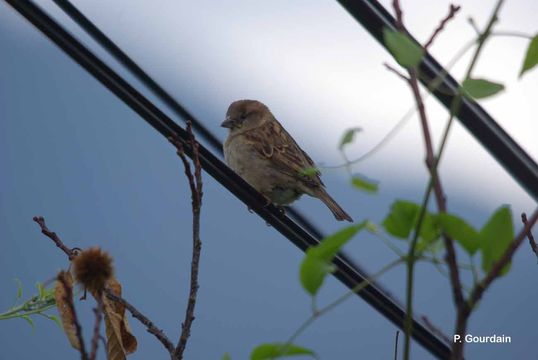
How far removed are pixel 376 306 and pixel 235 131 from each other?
215cm

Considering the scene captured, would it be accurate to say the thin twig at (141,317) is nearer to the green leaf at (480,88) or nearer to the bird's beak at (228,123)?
the green leaf at (480,88)

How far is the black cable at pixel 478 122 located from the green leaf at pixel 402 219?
5.32ft

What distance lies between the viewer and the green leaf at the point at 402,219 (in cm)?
46

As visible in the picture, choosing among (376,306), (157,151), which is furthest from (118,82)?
(157,151)

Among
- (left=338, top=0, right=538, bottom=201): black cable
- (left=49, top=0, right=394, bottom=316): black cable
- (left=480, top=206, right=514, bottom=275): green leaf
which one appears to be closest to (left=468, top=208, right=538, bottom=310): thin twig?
(left=480, top=206, right=514, bottom=275): green leaf

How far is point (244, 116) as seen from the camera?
4.00 metres

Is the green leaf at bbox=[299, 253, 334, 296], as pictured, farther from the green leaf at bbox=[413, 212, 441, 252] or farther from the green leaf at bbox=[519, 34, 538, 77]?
the green leaf at bbox=[519, 34, 538, 77]

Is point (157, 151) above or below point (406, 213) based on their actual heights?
above

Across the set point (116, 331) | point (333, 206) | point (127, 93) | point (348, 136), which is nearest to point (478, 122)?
point (127, 93)

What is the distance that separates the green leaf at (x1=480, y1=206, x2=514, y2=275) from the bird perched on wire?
2817 mm

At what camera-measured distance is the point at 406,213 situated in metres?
0.46

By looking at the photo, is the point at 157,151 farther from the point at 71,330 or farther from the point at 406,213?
the point at 406,213

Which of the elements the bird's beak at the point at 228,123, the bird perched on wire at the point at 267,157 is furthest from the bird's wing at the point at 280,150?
the bird's beak at the point at 228,123

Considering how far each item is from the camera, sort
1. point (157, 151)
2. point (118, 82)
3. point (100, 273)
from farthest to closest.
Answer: point (157, 151) < point (118, 82) < point (100, 273)
